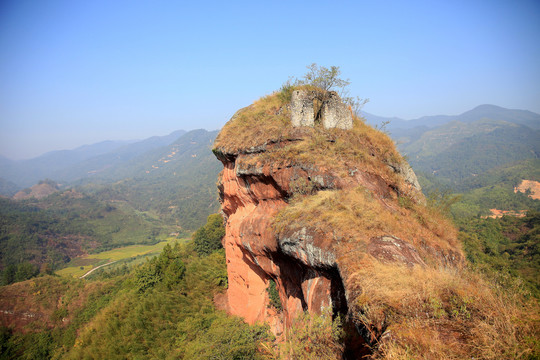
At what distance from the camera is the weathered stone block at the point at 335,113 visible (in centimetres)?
1174

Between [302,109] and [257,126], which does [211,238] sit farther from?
[302,109]

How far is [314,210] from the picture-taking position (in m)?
Result: 8.34

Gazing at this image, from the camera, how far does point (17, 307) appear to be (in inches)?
1195

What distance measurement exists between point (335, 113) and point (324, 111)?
1.74 feet

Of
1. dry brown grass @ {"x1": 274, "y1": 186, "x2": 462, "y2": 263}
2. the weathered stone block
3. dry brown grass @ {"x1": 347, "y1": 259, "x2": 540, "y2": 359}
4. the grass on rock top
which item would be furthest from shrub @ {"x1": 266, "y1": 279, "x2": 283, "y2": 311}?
the weathered stone block

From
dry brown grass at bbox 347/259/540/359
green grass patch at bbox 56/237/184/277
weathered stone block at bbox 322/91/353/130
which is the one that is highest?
weathered stone block at bbox 322/91/353/130

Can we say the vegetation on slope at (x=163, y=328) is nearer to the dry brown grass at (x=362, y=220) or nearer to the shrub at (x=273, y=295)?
the shrub at (x=273, y=295)

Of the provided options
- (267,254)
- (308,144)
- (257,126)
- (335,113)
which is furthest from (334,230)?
(257,126)

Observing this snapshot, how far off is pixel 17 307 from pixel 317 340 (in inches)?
1656

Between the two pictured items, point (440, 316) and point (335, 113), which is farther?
point (335, 113)

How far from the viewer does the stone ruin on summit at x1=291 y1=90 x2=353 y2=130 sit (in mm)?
11766

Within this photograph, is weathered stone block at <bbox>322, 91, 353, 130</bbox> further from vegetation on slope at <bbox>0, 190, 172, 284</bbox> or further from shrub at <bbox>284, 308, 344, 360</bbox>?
vegetation on slope at <bbox>0, 190, 172, 284</bbox>

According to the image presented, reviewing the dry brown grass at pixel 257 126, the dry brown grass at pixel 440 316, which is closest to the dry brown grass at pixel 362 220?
the dry brown grass at pixel 440 316

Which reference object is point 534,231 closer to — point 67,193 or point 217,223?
point 217,223
